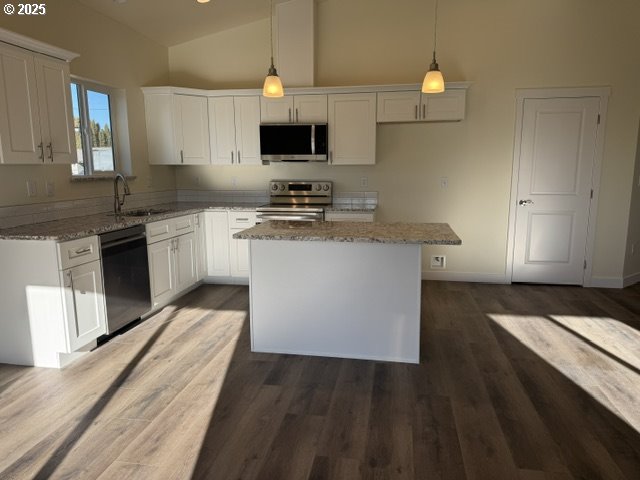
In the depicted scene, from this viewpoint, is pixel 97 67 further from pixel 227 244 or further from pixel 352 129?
pixel 352 129

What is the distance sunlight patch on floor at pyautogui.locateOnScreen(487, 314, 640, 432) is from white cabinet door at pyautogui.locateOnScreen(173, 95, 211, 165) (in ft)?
11.8

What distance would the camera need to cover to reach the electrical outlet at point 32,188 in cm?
337

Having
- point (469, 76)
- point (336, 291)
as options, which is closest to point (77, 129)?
point (336, 291)

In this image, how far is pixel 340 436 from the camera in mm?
2213

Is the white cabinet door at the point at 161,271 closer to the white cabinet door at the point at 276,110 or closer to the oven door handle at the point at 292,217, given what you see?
the oven door handle at the point at 292,217

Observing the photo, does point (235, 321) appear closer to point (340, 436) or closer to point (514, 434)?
point (340, 436)

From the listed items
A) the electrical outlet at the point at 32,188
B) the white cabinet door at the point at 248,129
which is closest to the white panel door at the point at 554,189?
the white cabinet door at the point at 248,129

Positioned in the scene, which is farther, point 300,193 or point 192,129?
point 300,193

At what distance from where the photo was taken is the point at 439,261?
5.19m

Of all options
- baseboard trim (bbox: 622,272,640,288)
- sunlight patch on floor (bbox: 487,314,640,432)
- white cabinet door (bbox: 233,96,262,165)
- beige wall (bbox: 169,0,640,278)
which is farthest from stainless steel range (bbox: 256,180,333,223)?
baseboard trim (bbox: 622,272,640,288)

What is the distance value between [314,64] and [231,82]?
3.46 ft

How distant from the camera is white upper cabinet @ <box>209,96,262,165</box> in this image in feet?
16.3

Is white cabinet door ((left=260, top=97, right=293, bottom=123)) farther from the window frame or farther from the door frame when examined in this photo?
the door frame

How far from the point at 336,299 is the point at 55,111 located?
8.05 ft
